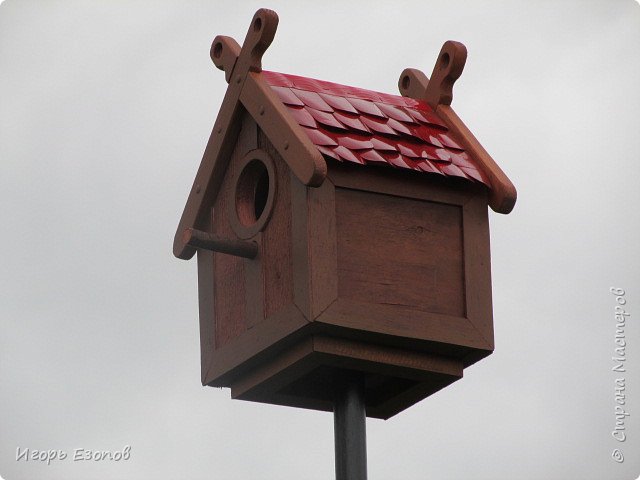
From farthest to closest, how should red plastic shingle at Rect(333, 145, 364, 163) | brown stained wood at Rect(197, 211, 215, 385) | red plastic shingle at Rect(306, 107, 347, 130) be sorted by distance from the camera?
1. brown stained wood at Rect(197, 211, 215, 385)
2. red plastic shingle at Rect(306, 107, 347, 130)
3. red plastic shingle at Rect(333, 145, 364, 163)

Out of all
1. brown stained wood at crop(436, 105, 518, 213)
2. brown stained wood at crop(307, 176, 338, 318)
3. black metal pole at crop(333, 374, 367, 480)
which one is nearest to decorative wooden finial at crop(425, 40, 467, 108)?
brown stained wood at crop(436, 105, 518, 213)

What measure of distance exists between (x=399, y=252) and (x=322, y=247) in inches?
16.5

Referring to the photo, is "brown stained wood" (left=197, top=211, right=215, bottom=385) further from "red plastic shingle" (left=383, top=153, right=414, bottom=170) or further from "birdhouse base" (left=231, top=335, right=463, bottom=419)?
"red plastic shingle" (left=383, top=153, right=414, bottom=170)

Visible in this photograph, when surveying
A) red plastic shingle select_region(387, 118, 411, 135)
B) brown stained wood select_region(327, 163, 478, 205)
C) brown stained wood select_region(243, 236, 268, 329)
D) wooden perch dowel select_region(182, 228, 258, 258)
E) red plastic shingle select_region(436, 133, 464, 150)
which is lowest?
brown stained wood select_region(243, 236, 268, 329)

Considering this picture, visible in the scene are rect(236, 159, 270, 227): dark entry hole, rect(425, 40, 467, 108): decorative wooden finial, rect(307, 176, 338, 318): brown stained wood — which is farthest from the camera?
rect(425, 40, 467, 108): decorative wooden finial

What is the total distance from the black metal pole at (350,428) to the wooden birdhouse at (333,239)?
0.08 meters

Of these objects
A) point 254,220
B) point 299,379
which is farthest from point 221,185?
point 299,379

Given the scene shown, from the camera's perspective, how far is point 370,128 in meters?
11.1

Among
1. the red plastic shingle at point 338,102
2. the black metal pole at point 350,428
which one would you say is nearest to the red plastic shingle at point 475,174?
the red plastic shingle at point 338,102

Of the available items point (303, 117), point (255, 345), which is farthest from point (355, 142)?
point (255, 345)

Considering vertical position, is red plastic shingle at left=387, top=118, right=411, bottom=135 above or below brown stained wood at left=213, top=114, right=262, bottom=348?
above

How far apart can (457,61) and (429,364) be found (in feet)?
5.20

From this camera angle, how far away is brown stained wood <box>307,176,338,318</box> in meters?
10.5

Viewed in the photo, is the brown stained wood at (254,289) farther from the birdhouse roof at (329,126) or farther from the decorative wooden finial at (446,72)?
the decorative wooden finial at (446,72)
